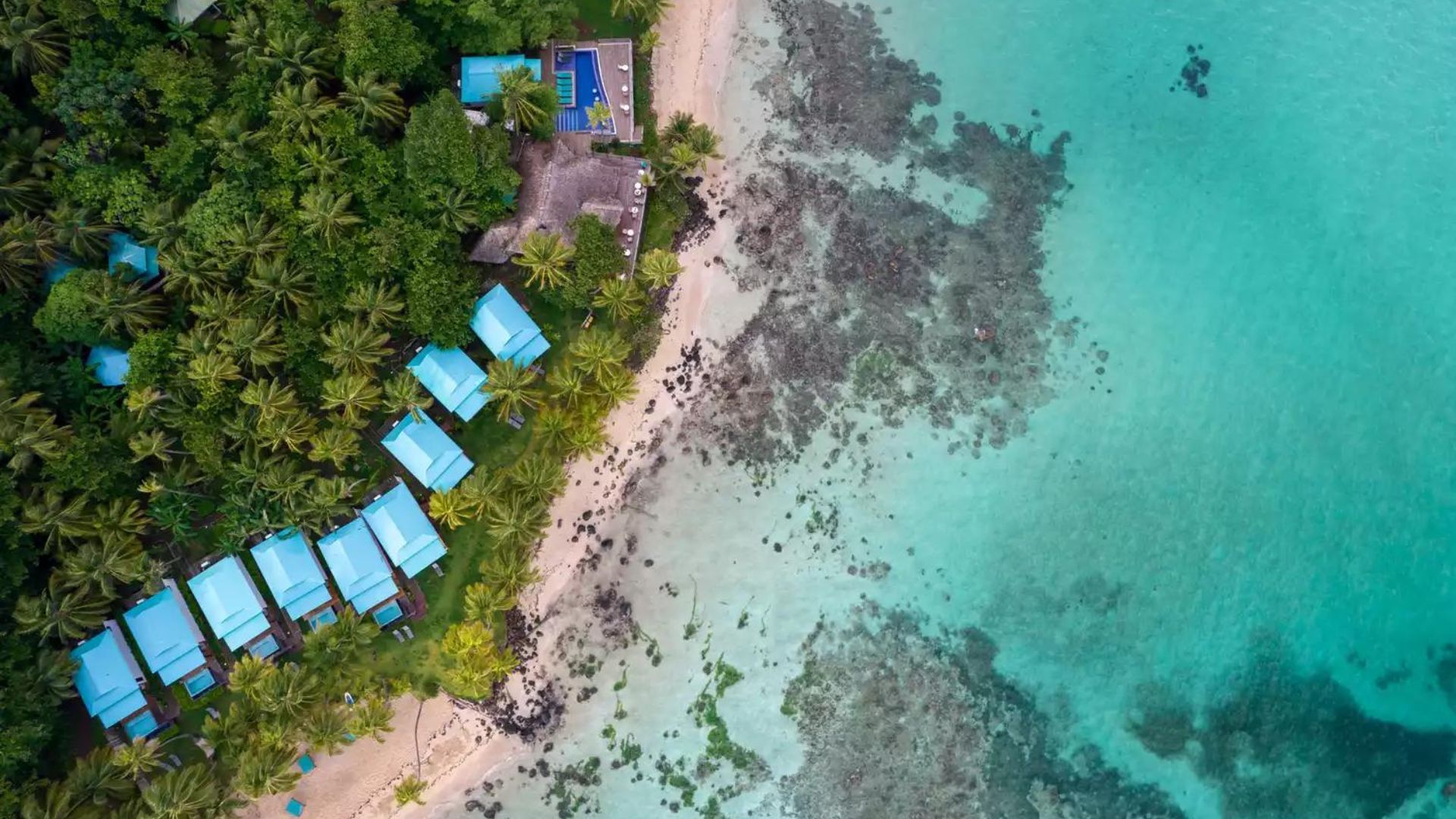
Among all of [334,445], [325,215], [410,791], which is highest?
[325,215]

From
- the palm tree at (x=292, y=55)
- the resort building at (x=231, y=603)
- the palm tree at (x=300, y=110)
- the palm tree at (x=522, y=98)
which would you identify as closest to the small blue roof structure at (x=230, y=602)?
the resort building at (x=231, y=603)

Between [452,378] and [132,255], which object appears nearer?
[132,255]

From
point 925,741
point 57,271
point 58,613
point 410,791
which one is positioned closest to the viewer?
point 58,613

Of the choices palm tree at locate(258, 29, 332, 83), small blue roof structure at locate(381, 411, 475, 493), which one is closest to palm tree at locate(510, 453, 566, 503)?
small blue roof structure at locate(381, 411, 475, 493)

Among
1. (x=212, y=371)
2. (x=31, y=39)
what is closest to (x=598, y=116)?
(x=212, y=371)

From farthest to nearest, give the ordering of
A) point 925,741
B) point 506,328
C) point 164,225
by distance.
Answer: point 925,741 < point 506,328 < point 164,225

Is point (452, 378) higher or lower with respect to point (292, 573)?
higher

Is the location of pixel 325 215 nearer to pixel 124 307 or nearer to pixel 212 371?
pixel 212 371
